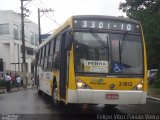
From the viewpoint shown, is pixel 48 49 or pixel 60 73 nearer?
pixel 60 73

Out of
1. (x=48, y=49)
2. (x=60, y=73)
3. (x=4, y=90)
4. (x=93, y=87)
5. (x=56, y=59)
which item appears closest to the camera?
(x=93, y=87)

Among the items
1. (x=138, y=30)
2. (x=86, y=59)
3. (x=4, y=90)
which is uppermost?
(x=138, y=30)

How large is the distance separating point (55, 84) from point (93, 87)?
12.9 feet

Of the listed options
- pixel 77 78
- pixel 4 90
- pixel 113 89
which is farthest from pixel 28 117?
pixel 4 90

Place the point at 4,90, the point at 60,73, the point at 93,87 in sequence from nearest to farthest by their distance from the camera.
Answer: the point at 93,87
the point at 60,73
the point at 4,90

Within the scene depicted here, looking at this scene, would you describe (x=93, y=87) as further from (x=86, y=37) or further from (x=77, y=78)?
(x=86, y=37)

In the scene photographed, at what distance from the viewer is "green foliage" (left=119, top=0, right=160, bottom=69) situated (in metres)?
33.9

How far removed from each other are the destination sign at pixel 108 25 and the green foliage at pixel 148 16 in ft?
59.7

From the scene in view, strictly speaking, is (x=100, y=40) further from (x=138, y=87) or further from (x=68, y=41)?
(x=138, y=87)

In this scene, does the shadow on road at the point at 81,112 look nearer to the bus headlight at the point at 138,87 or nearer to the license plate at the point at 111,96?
the license plate at the point at 111,96

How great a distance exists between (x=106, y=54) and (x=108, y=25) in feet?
3.61

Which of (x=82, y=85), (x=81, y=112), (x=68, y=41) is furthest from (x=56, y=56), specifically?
(x=82, y=85)

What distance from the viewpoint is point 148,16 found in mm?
36188

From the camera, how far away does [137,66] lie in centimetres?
1459
